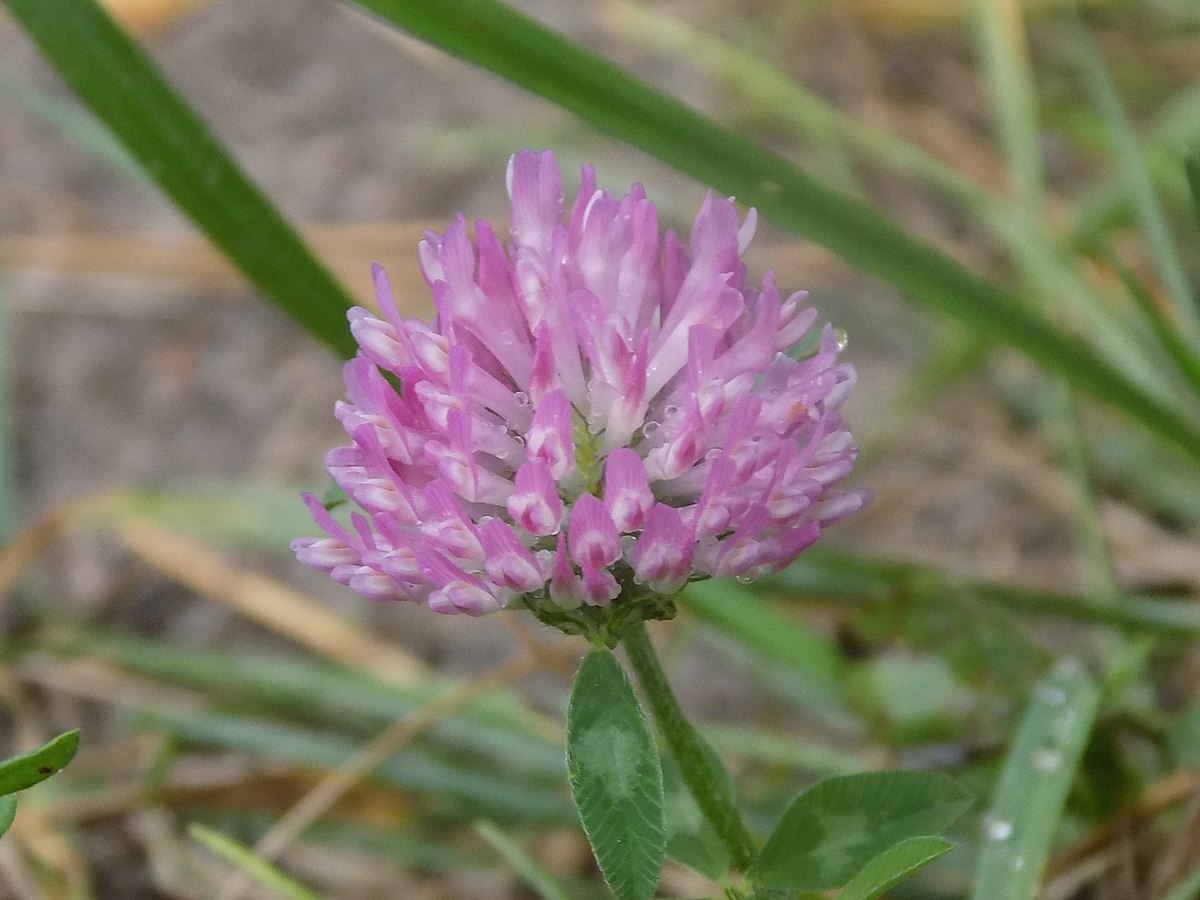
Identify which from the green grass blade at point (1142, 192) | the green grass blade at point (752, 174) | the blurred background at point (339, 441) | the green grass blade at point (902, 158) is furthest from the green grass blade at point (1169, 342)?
the green grass blade at point (902, 158)

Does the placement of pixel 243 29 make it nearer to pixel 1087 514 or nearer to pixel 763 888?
pixel 1087 514

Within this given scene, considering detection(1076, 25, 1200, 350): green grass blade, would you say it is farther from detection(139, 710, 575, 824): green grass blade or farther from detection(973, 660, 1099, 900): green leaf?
detection(139, 710, 575, 824): green grass blade

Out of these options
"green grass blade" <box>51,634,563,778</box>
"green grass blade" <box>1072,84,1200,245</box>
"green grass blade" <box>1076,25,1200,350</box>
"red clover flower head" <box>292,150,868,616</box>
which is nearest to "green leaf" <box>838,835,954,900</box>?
"red clover flower head" <box>292,150,868,616</box>

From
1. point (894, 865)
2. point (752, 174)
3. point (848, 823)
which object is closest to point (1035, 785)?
point (848, 823)

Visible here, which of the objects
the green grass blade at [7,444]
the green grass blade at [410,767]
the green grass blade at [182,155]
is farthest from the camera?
the green grass blade at [7,444]

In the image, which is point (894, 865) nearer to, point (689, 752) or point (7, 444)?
point (689, 752)

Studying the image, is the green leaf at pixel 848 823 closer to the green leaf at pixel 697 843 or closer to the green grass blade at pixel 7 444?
the green leaf at pixel 697 843
